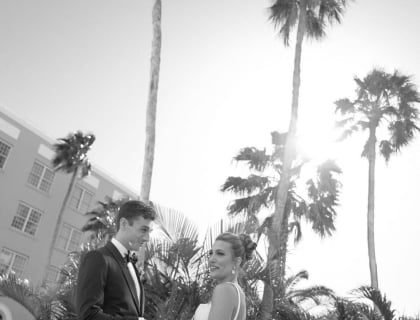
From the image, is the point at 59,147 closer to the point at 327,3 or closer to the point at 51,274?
the point at 51,274

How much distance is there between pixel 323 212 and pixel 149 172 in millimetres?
9403

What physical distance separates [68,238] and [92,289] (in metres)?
29.4

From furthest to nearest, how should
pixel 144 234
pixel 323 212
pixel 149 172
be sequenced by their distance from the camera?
pixel 323 212 < pixel 149 172 < pixel 144 234

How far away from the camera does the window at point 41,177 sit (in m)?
27.8

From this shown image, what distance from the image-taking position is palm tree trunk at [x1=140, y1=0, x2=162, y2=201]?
34.4 ft

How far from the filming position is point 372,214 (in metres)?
18.0

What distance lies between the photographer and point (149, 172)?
10.6 metres

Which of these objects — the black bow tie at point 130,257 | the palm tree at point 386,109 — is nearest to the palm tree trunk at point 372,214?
the palm tree at point 386,109

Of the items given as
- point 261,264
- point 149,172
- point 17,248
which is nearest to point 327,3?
point 149,172

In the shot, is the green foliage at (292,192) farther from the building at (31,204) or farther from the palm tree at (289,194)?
the building at (31,204)

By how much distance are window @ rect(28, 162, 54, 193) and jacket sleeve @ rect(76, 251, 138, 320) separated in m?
26.8

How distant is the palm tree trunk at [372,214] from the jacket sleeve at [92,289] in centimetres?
1518

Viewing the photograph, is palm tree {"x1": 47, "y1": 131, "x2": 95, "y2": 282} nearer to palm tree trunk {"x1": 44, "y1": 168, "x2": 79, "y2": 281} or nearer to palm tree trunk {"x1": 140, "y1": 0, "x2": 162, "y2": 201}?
palm tree trunk {"x1": 44, "y1": 168, "x2": 79, "y2": 281}

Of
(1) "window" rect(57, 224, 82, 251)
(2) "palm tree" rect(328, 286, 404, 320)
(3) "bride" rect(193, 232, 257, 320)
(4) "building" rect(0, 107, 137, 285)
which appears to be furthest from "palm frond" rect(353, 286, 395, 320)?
(1) "window" rect(57, 224, 82, 251)
